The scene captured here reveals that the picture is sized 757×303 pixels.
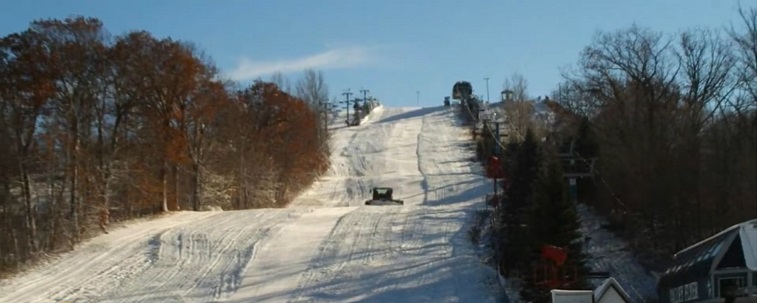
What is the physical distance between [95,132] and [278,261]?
48.2 ft

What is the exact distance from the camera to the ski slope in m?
35.8

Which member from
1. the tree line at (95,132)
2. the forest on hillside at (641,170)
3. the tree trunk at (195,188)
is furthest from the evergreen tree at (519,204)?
the tree trunk at (195,188)

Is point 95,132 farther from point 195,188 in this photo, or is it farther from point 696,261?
point 696,261

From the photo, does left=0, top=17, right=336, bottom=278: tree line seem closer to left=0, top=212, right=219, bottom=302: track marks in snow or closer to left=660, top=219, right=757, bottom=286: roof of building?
left=0, top=212, right=219, bottom=302: track marks in snow

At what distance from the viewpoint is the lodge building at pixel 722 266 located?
27047 millimetres

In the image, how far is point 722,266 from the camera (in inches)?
1092

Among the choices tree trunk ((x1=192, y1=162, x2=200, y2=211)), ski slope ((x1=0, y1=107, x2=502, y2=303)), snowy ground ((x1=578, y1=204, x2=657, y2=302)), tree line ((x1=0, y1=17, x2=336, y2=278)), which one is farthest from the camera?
tree trunk ((x1=192, y1=162, x2=200, y2=211))

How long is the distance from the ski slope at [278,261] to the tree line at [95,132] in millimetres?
2227

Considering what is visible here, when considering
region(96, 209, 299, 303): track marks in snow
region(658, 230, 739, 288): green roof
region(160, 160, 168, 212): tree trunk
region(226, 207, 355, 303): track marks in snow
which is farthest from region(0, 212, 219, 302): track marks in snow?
region(658, 230, 739, 288): green roof

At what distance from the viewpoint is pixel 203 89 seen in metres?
57.2

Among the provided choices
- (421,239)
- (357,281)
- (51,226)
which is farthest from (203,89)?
(357,281)

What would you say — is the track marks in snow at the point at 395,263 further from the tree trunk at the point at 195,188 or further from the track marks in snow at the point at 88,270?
the tree trunk at the point at 195,188

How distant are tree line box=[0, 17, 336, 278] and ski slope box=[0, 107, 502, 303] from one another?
7.31ft

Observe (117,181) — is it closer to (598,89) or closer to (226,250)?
(226,250)
